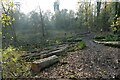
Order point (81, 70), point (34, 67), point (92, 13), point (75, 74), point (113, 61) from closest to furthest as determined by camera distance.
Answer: point (75, 74) → point (81, 70) → point (34, 67) → point (113, 61) → point (92, 13)

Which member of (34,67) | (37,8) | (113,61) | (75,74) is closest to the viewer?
(75,74)

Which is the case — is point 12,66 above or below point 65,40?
above

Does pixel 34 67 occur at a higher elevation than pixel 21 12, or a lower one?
lower

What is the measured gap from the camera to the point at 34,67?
18.0 feet

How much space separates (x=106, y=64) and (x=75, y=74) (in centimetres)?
145

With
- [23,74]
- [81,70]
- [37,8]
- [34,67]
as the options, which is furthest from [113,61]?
[37,8]

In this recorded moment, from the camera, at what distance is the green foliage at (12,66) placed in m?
3.89

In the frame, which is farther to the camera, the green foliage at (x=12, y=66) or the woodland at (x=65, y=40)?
the woodland at (x=65, y=40)

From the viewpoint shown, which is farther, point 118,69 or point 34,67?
point 34,67

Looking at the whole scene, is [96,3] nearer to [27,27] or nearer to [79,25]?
[79,25]

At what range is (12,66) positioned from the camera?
4.46 meters

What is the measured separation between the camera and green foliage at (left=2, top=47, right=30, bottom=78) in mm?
3891

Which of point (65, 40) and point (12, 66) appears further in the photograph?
point (65, 40)

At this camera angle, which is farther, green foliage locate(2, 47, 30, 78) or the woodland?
the woodland
